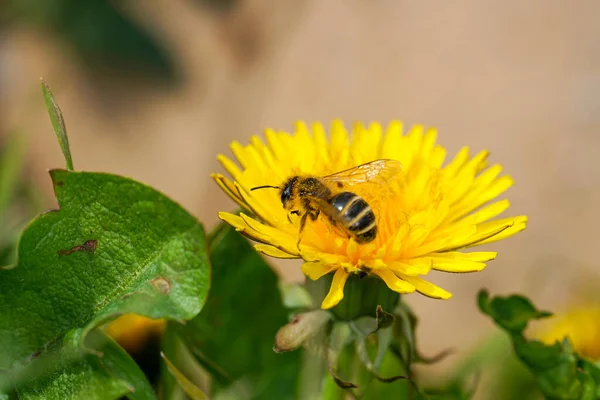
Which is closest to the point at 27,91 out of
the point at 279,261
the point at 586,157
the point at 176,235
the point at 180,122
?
the point at 180,122

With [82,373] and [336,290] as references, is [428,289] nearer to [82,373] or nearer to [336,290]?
[336,290]

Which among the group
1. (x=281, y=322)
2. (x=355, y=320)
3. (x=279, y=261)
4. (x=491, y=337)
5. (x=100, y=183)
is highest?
(x=100, y=183)

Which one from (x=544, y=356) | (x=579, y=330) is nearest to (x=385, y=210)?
(x=544, y=356)

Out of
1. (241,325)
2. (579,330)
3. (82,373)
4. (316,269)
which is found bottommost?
(579,330)

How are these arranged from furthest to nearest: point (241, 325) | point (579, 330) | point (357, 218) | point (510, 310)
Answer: point (579, 330) < point (241, 325) < point (510, 310) < point (357, 218)

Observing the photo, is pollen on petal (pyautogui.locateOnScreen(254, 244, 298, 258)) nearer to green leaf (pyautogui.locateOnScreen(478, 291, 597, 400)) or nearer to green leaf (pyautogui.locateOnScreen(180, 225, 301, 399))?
green leaf (pyautogui.locateOnScreen(180, 225, 301, 399))

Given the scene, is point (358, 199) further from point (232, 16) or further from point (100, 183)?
point (232, 16)

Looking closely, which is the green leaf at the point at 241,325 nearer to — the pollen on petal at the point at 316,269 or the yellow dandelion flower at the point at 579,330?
the pollen on petal at the point at 316,269
